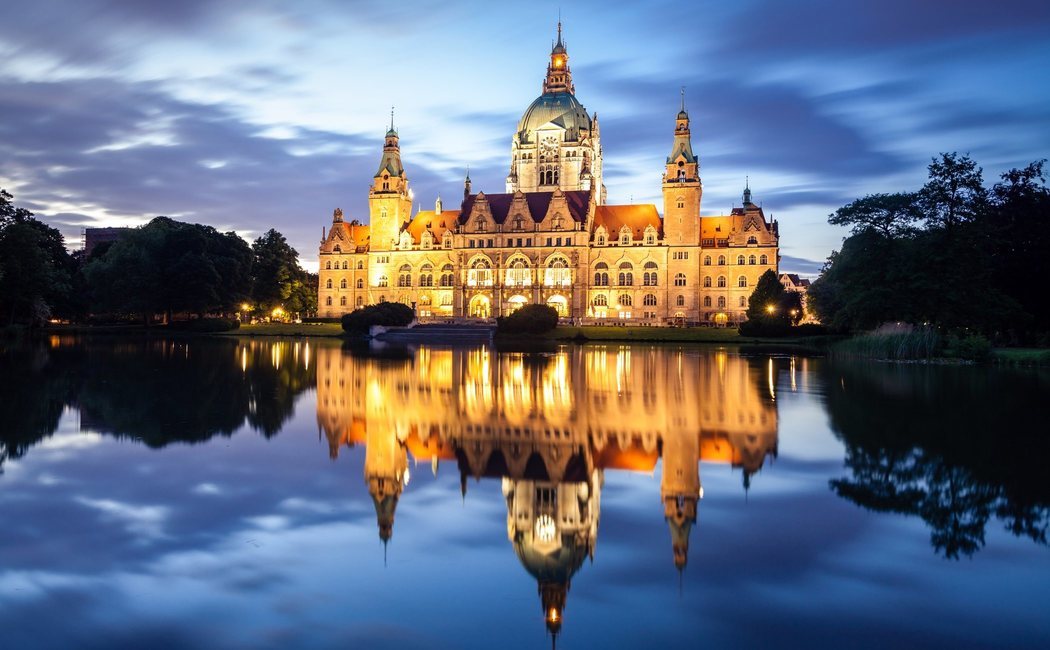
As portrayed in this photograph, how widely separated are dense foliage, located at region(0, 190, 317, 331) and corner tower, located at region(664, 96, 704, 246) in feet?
150

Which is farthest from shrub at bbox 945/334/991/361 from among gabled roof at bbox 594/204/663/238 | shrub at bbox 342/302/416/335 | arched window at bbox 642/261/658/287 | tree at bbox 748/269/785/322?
gabled roof at bbox 594/204/663/238

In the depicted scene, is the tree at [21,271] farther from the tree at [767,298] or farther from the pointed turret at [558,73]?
the pointed turret at [558,73]

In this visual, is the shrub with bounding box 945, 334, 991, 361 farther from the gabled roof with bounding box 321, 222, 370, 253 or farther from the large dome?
the large dome

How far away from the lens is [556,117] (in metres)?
117

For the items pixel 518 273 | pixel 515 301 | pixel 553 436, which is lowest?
pixel 553 436

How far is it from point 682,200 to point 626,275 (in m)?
11.0

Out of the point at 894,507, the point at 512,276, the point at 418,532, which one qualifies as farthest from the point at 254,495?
the point at 512,276

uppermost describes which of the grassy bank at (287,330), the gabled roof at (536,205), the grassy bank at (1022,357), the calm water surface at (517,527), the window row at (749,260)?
the gabled roof at (536,205)

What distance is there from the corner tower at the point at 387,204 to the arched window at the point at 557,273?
2140cm

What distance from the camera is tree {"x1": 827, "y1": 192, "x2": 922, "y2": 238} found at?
4678 cm

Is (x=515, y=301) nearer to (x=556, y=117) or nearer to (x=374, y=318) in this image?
(x=374, y=318)

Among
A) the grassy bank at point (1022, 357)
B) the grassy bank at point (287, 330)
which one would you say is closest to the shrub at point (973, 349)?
the grassy bank at point (1022, 357)

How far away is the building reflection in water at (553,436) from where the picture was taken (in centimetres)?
852

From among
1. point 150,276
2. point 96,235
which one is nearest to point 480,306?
point 150,276
